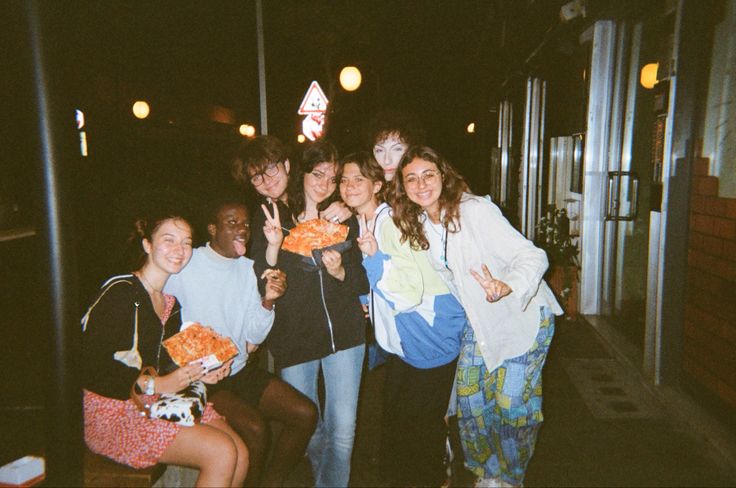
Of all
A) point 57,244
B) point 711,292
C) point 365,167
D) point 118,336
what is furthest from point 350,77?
point 57,244

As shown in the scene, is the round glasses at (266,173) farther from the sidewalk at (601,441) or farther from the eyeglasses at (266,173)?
the sidewalk at (601,441)

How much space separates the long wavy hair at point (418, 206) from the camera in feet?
9.11

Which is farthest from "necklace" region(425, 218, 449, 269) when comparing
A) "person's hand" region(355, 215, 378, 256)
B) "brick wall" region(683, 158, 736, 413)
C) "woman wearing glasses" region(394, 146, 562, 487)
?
"brick wall" region(683, 158, 736, 413)

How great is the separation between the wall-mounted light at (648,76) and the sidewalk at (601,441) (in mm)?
3190

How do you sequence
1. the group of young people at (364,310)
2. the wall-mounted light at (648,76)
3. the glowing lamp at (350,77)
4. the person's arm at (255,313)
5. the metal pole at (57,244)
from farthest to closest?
the glowing lamp at (350,77) → the wall-mounted light at (648,76) → the person's arm at (255,313) → the group of young people at (364,310) → the metal pole at (57,244)

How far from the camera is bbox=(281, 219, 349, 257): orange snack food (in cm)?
277

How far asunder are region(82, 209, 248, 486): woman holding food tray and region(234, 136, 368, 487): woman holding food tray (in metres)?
0.56

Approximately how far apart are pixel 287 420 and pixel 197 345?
2.39ft

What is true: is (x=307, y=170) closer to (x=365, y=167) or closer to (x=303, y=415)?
(x=365, y=167)

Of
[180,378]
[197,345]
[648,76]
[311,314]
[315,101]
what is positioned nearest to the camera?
[180,378]

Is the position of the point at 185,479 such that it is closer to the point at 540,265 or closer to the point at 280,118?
the point at 540,265

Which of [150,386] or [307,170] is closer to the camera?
[150,386]

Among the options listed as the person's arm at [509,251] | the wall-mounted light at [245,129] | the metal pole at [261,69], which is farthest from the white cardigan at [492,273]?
the wall-mounted light at [245,129]

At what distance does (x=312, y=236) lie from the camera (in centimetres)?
278
